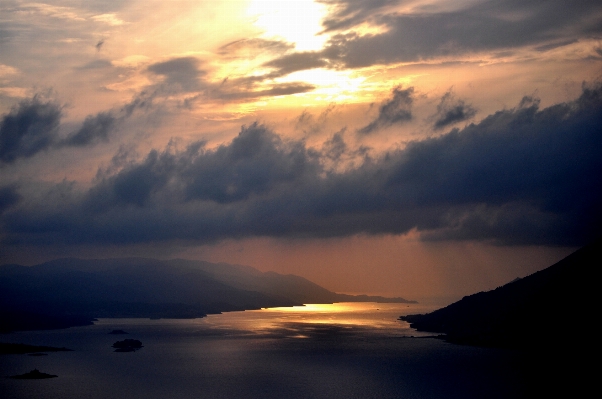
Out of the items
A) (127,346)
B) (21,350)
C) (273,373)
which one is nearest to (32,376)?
(273,373)

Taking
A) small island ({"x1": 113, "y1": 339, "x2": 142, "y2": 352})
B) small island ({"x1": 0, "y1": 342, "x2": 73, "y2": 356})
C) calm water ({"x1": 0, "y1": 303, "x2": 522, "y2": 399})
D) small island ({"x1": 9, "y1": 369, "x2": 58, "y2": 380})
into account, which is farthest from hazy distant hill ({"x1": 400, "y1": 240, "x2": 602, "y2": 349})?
small island ({"x1": 0, "y1": 342, "x2": 73, "y2": 356})

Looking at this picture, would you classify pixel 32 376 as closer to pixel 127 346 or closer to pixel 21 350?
pixel 21 350

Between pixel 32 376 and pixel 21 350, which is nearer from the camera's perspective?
pixel 32 376

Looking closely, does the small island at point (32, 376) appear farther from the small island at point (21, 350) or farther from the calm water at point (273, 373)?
the small island at point (21, 350)

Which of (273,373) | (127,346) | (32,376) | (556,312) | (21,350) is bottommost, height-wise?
(127,346)

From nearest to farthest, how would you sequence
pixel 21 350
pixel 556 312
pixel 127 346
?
pixel 556 312, pixel 21 350, pixel 127 346

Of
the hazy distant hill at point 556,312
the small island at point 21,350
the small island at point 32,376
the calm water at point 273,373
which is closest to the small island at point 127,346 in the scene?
the calm water at point 273,373

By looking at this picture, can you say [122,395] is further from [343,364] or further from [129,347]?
[129,347]

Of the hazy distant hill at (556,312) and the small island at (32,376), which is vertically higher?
the hazy distant hill at (556,312)

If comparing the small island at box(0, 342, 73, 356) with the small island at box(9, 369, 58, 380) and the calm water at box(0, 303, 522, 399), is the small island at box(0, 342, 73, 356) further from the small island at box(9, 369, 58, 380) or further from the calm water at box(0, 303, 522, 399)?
the small island at box(9, 369, 58, 380)

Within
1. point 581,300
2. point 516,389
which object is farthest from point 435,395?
point 581,300

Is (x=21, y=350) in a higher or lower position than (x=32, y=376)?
lower
